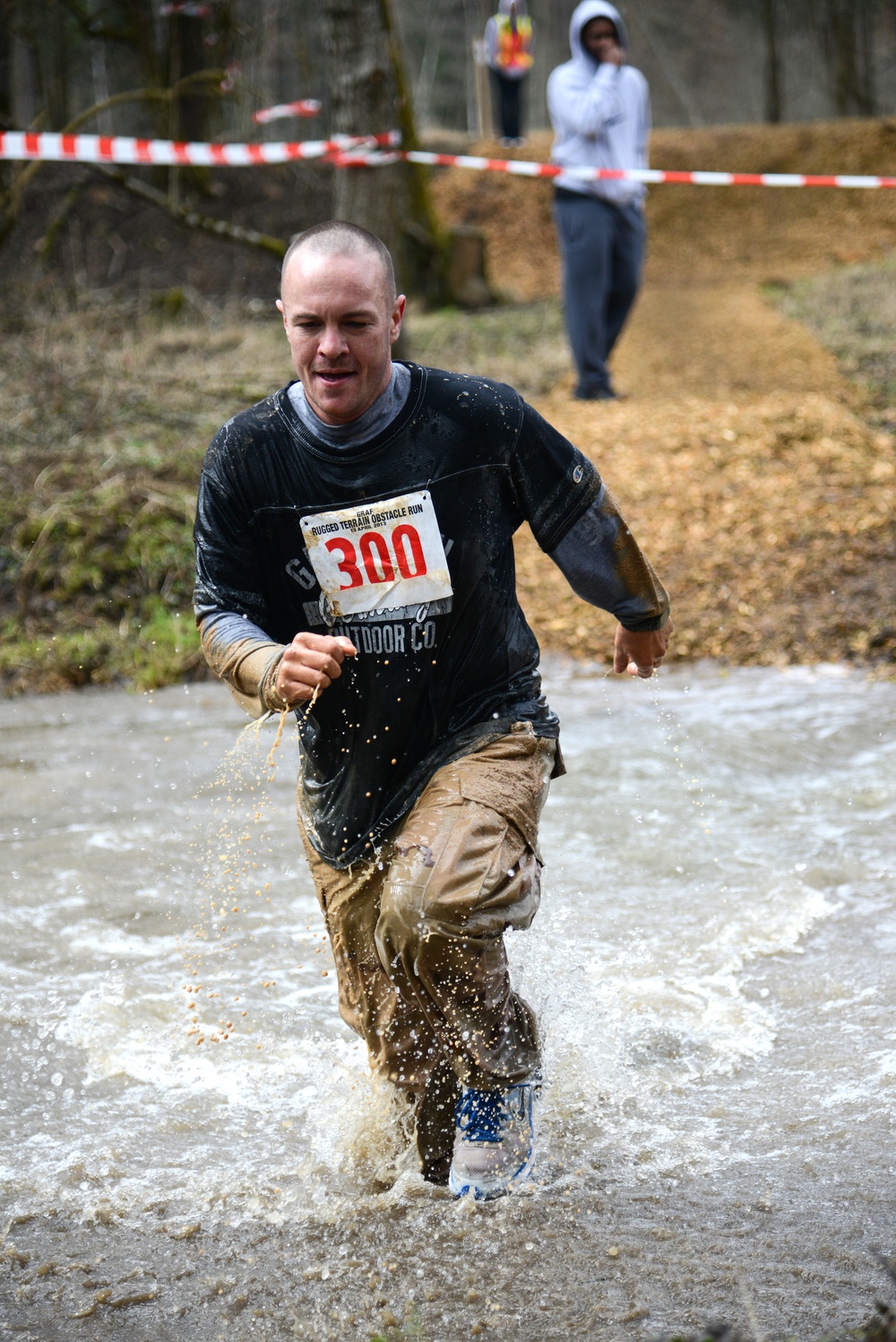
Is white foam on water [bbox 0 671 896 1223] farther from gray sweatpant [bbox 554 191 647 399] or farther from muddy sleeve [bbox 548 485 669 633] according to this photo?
gray sweatpant [bbox 554 191 647 399]

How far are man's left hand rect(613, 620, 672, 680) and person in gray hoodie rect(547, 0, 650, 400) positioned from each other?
774 cm

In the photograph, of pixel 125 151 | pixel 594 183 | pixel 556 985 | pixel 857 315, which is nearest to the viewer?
pixel 556 985

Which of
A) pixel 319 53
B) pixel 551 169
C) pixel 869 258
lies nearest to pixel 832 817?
pixel 551 169

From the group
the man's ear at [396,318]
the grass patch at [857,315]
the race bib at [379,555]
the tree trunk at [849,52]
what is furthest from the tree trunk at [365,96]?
the tree trunk at [849,52]

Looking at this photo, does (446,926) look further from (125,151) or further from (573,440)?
(125,151)

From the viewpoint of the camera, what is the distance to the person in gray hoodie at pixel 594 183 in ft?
33.7

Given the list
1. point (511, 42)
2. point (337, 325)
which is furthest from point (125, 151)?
point (511, 42)

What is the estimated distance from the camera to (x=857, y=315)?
1430 cm

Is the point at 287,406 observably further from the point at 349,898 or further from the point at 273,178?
the point at 273,178

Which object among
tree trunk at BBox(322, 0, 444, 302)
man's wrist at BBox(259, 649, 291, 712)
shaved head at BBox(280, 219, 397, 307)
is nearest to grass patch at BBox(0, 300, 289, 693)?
tree trunk at BBox(322, 0, 444, 302)

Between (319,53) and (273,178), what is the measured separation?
994cm

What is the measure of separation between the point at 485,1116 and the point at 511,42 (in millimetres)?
20213

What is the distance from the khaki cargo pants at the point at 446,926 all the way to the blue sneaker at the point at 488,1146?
0.05 metres

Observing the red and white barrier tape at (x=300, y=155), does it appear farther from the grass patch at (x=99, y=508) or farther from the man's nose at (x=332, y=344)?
the man's nose at (x=332, y=344)
